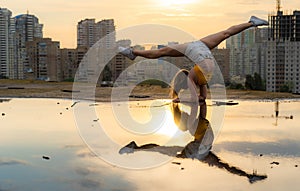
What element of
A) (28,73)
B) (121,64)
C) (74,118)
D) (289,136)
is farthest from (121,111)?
(28,73)

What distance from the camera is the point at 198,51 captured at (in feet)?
26.7

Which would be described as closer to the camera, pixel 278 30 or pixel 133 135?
pixel 133 135

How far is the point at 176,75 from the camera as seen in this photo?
9531 millimetres

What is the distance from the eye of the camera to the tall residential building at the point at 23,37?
85.0 feet

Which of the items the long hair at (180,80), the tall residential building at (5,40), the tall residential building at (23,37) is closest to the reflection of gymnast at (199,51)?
the long hair at (180,80)

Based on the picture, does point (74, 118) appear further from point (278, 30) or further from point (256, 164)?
point (278, 30)

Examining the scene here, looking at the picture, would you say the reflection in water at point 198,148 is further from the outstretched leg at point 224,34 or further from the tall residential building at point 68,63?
the tall residential building at point 68,63

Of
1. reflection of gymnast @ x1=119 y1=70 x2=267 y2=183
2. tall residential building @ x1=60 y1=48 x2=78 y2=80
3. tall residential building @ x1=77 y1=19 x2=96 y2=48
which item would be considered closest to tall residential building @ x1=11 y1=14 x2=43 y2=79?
tall residential building @ x1=60 y1=48 x2=78 y2=80

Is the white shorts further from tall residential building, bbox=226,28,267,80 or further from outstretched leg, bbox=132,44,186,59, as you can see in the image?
tall residential building, bbox=226,28,267,80

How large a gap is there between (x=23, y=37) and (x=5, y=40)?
6.26 feet

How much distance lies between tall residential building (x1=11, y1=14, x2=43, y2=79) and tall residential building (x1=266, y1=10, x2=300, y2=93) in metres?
13.4

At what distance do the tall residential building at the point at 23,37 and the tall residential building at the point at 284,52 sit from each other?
43.8 feet

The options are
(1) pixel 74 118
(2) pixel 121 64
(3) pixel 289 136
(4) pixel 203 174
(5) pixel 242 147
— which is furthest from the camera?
(2) pixel 121 64

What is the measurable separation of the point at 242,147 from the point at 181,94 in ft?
17.3
